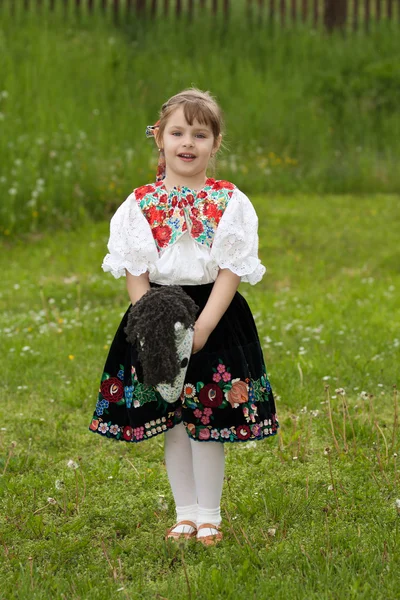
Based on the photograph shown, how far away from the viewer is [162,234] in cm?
366

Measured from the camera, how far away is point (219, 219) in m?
3.66

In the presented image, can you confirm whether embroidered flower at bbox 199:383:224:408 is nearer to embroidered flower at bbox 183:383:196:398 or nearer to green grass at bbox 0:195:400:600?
embroidered flower at bbox 183:383:196:398

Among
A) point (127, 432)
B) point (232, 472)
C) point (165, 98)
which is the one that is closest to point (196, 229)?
point (127, 432)

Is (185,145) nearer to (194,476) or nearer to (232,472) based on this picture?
(194,476)

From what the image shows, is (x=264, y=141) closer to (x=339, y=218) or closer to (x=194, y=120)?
(x=339, y=218)

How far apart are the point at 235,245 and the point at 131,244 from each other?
0.41 m

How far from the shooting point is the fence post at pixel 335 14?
53.7ft

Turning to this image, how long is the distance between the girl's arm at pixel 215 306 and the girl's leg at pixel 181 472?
0.43m

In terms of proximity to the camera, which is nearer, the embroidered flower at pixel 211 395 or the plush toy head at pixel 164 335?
the plush toy head at pixel 164 335

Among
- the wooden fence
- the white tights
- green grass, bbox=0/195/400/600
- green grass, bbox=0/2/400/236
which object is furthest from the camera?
the wooden fence

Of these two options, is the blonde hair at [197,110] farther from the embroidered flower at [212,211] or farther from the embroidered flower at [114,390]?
the embroidered flower at [114,390]

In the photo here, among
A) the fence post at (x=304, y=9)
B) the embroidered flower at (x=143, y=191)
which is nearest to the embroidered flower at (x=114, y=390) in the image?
the embroidered flower at (x=143, y=191)

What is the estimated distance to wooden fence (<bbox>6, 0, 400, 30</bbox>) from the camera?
53.0ft

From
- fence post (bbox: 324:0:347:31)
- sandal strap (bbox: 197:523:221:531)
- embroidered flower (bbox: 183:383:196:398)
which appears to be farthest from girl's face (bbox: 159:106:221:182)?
fence post (bbox: 324:0:347:31)
